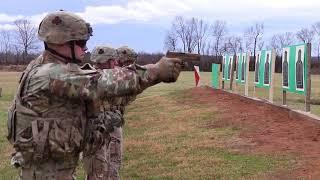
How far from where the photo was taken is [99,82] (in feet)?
11.1

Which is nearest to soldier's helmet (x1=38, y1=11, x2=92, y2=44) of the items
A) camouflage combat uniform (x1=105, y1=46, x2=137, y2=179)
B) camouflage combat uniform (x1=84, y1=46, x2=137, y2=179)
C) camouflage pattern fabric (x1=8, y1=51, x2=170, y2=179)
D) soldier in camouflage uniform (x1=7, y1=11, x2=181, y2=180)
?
soldier in camouflage uniform (x1=7, y1=11, x2=181, y2=180)

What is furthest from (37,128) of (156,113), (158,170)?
(156,113)

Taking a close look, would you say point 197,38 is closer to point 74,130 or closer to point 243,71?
point 243,71

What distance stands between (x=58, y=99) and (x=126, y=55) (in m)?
3.33

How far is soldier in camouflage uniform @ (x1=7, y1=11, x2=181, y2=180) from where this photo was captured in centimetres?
340

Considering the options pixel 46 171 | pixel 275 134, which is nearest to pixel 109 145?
pixel 46 171

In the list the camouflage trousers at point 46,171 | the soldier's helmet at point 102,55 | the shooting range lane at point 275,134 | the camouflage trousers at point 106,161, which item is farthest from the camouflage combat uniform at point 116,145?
the shooting range lane at point 275,134

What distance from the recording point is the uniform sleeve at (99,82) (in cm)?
336

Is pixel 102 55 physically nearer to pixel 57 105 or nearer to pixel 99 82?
pixel 57 105

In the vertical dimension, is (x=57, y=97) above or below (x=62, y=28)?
below

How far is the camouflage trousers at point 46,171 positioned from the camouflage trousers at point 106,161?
1804 mm

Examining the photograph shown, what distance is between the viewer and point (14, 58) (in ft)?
382

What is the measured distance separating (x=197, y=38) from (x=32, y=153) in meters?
114

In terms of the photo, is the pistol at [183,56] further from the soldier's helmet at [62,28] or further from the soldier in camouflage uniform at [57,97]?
the soldier's helmet at [62,28]
